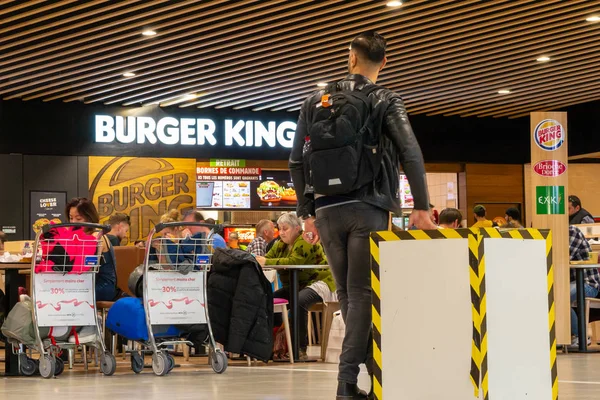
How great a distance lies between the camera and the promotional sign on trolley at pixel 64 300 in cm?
658

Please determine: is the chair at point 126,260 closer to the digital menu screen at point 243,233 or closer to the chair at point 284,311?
the chair at point 284,311

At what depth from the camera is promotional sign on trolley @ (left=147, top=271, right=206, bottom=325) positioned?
681cm

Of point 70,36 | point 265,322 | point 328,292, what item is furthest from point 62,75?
point 265,322

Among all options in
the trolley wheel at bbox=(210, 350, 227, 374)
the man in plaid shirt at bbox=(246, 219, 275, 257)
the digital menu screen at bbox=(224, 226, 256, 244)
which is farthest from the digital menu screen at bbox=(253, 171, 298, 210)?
the trolley wheel at bbox=(210, 350, 227, 374)

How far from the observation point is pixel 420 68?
41.2 feet

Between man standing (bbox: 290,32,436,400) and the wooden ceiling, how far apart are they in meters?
5.67

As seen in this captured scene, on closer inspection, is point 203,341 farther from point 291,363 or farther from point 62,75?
point 62,75

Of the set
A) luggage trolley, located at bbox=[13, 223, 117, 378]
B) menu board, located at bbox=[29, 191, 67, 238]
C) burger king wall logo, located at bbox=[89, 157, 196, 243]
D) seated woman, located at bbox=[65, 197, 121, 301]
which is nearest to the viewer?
luggage trolley, located at bbox=[13, 223, 117, 378]

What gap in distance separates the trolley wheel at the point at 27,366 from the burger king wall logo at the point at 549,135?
442cm

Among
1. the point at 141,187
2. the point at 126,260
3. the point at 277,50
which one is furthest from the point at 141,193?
the point at 126,260

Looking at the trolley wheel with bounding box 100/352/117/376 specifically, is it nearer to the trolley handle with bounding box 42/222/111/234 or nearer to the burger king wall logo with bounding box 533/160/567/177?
the trolley handle with bounding box 42/222/111/234

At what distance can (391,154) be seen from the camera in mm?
4020

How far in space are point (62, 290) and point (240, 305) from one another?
1.22 m

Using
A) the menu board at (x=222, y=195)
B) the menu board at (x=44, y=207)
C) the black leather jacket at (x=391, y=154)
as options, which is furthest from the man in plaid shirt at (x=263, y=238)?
the black leather jacket at (x=391, y=154)
